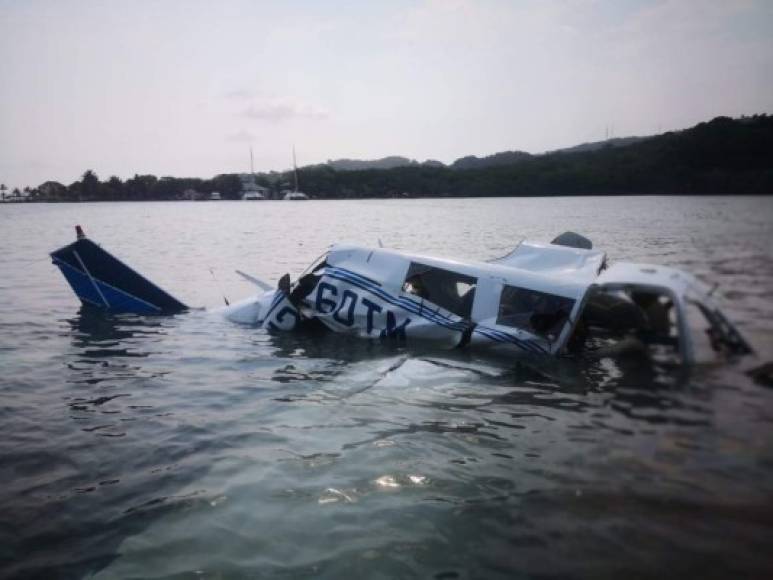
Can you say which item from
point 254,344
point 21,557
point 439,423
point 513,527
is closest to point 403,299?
point 254,344

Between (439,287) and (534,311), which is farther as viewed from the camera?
(439,287)

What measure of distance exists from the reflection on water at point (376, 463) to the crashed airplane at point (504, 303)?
1.59 feet

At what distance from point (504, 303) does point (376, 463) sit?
551 centimetres

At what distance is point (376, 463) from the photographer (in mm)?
6441

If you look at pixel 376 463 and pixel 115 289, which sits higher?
pixel 115 289

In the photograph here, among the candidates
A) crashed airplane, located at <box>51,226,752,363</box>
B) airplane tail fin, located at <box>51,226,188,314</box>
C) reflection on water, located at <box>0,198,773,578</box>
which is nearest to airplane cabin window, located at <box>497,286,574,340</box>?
crashed airplane, located at <box>51,226,752,363</box>

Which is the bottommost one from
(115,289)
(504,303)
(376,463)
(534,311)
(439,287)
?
(376,463)

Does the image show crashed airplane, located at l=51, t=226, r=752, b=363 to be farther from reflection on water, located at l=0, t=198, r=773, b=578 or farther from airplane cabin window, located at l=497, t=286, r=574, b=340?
reflection on water, located at l=0, t=198, r=773, b=578

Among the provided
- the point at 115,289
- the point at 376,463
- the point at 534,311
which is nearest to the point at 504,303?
the point at 534,311

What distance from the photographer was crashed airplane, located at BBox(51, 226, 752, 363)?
8.38 metres

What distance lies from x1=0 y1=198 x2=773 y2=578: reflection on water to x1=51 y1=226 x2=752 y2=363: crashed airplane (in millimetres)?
484

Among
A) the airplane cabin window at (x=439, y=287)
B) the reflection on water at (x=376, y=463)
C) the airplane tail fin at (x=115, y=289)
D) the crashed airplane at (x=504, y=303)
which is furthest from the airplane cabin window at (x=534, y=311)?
the airplane tail fin at (x=115, y=289)

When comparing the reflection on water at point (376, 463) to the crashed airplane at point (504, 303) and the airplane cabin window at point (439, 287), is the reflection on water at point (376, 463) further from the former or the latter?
the airplane cabin window at point (439, 287)

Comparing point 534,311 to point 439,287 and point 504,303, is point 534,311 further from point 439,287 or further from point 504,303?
point 439,287
